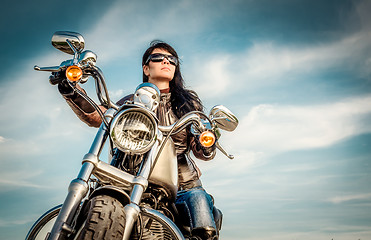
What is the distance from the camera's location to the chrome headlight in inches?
69.3

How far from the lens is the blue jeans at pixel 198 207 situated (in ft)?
7.75

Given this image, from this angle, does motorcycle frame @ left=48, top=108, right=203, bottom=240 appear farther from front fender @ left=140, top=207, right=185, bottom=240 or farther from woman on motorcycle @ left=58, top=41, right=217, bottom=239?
woman on motorcycle @ left=58, top=41, right=217, bottom=239

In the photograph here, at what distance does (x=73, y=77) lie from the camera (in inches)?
75.3

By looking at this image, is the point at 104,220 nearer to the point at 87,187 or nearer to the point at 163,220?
the point at 87,187

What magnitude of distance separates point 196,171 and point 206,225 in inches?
32.0

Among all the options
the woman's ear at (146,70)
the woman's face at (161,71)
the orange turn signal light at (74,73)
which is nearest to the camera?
the orange turn signal light at (74,73)

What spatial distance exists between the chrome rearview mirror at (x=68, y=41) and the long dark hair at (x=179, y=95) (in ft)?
5.11

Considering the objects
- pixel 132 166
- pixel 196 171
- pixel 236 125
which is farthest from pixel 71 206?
pixel 196 171

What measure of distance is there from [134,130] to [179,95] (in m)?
1.93

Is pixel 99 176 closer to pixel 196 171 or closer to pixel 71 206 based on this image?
pixel 71 206

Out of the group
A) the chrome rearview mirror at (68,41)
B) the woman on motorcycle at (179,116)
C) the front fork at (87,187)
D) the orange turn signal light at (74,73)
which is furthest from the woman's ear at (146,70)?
the front fork at (87,187)

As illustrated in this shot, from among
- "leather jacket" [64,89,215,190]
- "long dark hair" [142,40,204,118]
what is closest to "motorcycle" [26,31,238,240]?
A: "leather jacket" [64,89,215,190]

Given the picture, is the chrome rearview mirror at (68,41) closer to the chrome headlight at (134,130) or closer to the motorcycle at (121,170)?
the motorcycle at (121,170)

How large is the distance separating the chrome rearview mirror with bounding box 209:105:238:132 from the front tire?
110 centimetres
